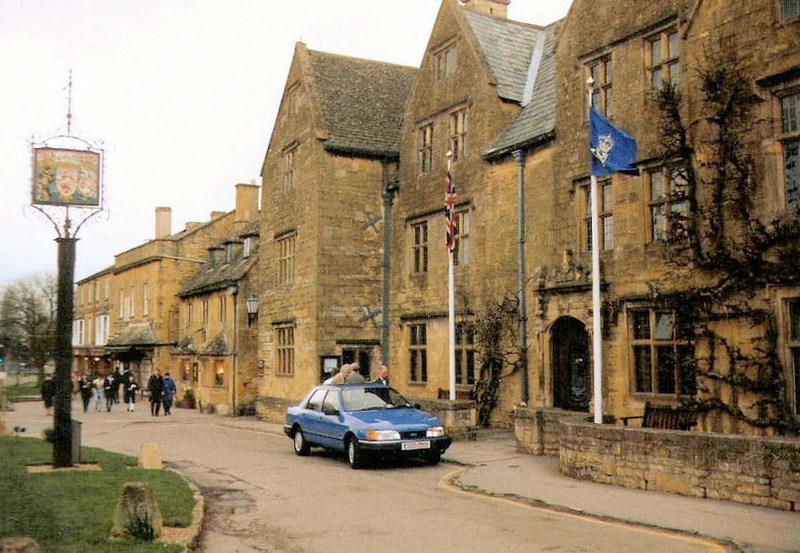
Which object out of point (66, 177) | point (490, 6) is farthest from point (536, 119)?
point (66, 177)

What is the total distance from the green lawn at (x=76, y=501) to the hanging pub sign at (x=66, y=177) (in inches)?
185

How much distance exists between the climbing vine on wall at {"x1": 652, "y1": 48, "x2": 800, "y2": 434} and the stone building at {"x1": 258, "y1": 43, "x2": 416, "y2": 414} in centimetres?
1189

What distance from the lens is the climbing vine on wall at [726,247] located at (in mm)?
13094

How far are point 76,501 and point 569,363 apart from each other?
38.2ft

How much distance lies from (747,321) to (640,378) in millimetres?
2923

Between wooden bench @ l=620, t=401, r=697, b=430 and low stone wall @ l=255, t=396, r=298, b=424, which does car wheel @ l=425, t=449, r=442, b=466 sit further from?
low stone wall @ l=255, t=396, r=298, b=424

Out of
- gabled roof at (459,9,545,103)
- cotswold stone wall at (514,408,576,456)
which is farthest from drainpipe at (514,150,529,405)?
cotswold stone wall at (514,408,576,456)

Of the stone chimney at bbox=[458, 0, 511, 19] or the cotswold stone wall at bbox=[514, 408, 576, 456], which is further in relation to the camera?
the stone chimney at bbox=[458, 0, 511, 19]

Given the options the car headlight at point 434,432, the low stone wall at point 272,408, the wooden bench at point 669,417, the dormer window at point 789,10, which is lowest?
the low stone wall at point 272,408

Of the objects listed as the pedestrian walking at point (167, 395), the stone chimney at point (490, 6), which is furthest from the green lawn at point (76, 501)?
the stone chimney at point (490, 6)

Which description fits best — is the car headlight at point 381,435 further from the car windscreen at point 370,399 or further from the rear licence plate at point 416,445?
the car windscreen at point 370,399

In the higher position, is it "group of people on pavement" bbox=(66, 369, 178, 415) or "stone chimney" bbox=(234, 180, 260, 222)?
"stone chimney" bbox=(234, 180, 260, 222)

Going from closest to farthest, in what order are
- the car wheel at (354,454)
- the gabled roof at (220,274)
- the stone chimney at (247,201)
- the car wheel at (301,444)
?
the car wheel at (354,454), the car wheel at (301,444), the gabled roof at (220,274), the stone chimney at (247,201)

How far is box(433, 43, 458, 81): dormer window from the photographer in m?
22.8
